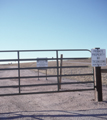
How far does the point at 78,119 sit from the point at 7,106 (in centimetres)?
285

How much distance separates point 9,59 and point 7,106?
1774 mm

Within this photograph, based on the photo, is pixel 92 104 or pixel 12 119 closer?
pixel 12 119

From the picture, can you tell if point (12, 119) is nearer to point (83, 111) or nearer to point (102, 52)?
point (83, 111)

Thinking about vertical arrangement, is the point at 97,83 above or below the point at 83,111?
above

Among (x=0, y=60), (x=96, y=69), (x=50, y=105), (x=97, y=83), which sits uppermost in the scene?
(x=0, y=60)

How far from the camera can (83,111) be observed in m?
5.11

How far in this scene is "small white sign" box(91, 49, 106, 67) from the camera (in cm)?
648

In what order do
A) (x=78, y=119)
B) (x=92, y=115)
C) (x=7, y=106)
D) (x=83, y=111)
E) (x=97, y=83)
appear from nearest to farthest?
(x=78, y=119) → (x=92, y=115) → (x=83, y=111) → (x=7, y=106) → (x=97, y=83)

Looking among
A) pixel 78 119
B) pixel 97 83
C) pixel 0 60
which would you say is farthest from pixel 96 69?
pixel 0 60

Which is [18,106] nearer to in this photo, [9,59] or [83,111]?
[9,59]

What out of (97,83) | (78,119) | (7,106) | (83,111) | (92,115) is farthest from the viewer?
(97,83)

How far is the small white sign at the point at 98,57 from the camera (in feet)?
21.2

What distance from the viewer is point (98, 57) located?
6.54m

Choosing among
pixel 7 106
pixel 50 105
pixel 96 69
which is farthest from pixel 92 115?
pixel 7 106
